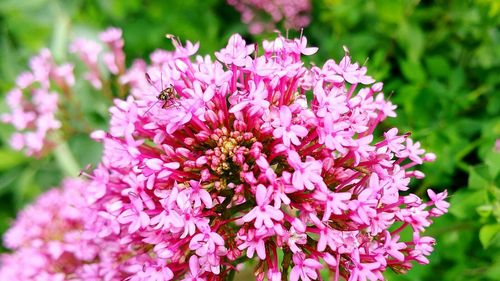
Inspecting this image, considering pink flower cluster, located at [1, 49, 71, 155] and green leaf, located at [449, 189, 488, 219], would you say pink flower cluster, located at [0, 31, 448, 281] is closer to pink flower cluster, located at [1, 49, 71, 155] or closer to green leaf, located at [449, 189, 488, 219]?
green leaf, located at [449, 189, 488, 219]

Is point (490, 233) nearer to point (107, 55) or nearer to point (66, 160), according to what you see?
point (107, 55)

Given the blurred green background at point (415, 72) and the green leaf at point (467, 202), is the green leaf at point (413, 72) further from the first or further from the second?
the green leaf at point (467, 202)

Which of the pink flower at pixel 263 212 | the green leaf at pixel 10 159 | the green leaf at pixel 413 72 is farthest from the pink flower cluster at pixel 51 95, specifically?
the pink flower at pixel 263 212

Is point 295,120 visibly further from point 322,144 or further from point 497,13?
point 497,13

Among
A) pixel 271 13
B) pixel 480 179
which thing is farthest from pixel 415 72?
pixel 271 13

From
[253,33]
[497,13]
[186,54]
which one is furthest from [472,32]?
[186,54]
